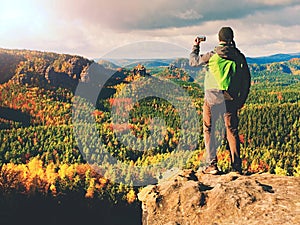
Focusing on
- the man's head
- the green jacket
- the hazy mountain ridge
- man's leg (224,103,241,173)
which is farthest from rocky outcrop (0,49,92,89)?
the man's head

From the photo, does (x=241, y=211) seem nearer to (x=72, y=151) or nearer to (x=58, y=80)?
(x=72, y=151)

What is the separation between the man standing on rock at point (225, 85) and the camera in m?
7.47

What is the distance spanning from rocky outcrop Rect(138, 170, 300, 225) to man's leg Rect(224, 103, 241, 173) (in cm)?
80

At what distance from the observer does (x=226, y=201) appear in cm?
605

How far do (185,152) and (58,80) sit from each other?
125797 millimetres

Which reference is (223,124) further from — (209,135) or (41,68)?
(41,68)

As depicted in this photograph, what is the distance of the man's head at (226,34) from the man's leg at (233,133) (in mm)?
1352

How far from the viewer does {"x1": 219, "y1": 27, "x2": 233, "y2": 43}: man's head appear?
7.53 m

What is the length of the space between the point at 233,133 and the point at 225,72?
1.43 meters

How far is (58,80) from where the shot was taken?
132750 mm

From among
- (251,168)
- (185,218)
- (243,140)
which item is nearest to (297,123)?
(243,140)

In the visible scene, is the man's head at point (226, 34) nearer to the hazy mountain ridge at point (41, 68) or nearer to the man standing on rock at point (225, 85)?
the man standing on rock at point (225, 85)

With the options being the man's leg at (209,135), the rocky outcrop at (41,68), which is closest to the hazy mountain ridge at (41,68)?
the rocky outcrop at (41,68)

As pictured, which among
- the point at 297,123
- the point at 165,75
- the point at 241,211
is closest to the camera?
the point at 241,211
